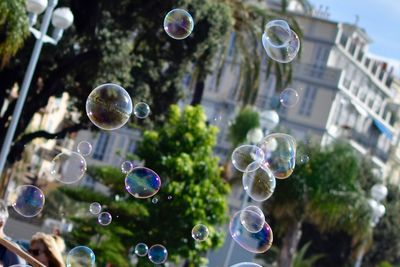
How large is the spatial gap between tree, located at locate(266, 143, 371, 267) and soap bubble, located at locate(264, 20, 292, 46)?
77.5 ft

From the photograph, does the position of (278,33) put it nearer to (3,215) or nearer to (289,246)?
(3,215)

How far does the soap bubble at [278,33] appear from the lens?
10516 millimetres

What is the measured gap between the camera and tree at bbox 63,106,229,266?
75.0 ft

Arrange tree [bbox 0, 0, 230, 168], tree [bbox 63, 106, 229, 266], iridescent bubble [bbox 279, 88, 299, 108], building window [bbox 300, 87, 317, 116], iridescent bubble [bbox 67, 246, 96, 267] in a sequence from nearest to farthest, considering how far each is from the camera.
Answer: iridescent bubble [bbox 67, 246, 96, 267], iridescent bubble [bbox 279, 88, 299, 108], tree [bbox 63, 106, 229, 266], tree [bbox 0, 0, 230, 168], building window [bbox 300, 87, 317, 116]

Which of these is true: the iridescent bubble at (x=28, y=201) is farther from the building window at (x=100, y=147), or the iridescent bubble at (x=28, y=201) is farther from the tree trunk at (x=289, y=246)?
the building window at (x=100, y=147)

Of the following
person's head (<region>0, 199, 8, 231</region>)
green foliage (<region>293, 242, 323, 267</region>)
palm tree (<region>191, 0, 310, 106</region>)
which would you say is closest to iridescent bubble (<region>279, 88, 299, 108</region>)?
person's head (<region>0, 199, 8, 231</region>)

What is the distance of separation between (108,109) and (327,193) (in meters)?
24.6

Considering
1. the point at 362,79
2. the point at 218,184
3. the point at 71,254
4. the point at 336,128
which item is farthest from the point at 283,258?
the point at 71,254

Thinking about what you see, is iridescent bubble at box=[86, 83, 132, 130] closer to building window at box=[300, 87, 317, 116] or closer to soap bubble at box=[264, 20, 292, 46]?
soap bubble at box=[264, 20, 292, 46]

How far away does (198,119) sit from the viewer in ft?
79.0

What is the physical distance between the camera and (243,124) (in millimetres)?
32188

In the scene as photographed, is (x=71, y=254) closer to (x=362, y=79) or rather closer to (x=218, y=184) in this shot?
(x=218, y=184)

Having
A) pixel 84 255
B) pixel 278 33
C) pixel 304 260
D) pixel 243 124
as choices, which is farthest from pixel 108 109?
pixel 304 260

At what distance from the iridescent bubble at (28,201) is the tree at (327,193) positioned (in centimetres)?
2487
